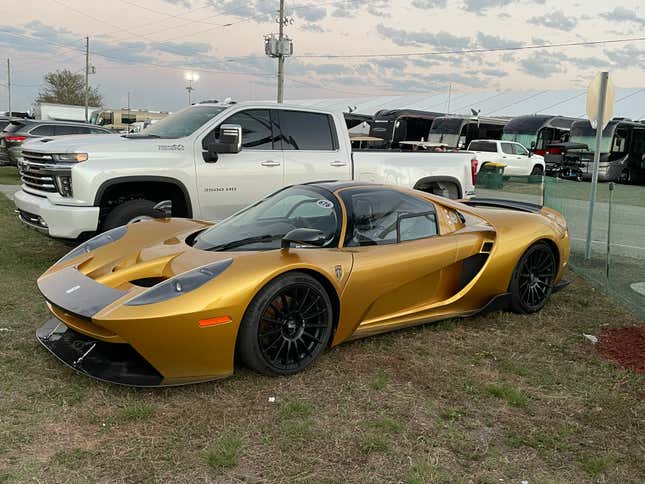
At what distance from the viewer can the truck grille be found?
635cm

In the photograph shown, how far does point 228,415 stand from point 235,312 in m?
0.61

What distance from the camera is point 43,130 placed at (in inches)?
674

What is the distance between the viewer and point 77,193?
6.30m

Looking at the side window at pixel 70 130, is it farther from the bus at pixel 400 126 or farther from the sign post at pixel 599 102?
the bus at pixel 400 126

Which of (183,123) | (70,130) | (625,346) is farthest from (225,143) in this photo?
(70,130)

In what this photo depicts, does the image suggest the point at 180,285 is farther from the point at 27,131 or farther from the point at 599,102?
the point at 27,131

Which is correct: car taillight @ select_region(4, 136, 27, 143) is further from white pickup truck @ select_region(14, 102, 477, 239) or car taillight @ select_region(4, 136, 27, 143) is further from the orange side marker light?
the orange side marker light

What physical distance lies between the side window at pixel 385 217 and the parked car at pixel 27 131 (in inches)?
530

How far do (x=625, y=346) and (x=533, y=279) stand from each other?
0.97 meters

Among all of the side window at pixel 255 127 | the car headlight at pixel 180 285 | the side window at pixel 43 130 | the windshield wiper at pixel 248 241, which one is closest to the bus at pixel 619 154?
the side window at pixel 43 130

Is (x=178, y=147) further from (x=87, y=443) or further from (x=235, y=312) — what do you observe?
(x=87, y=443)

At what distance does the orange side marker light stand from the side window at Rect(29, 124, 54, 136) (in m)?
15.7

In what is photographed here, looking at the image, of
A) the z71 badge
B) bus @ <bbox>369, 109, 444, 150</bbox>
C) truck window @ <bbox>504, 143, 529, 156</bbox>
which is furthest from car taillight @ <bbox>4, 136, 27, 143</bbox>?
truck window @ <bbox>504, 143, 529, 156</bbox>

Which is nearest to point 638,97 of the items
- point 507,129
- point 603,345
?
point 507,129
